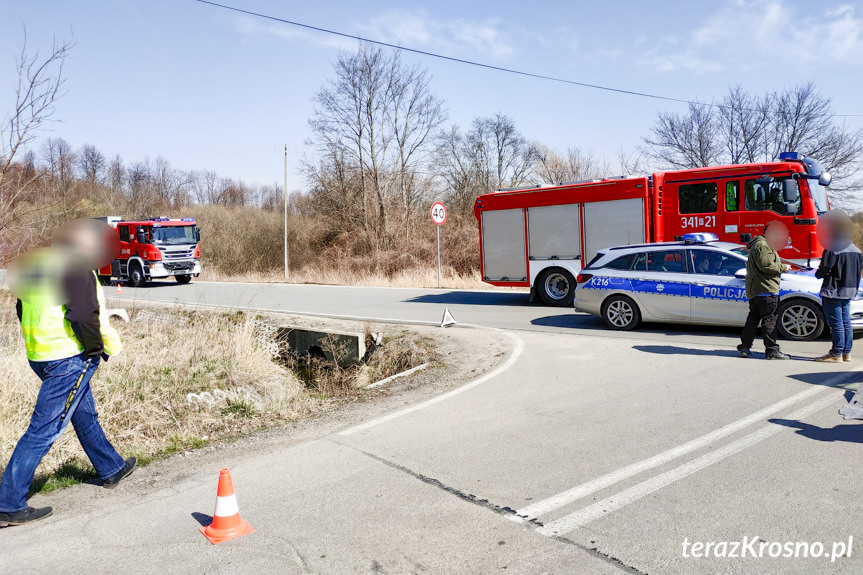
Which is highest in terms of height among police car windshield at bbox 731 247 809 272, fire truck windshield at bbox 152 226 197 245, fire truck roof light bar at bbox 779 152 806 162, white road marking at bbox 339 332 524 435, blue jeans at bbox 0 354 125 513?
fire truck roof light bar at bbox 779 152 806 162

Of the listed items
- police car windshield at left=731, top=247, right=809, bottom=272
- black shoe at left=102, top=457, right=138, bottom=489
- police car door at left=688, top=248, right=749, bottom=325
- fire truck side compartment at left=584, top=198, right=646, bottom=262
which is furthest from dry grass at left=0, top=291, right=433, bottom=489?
fire truck side compartment at left=584, top=198, right=646, bottom=262

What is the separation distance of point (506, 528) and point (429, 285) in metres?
18.8

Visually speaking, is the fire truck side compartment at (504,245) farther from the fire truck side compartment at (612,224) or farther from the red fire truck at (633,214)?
the fire truck side compartment at (612,224)

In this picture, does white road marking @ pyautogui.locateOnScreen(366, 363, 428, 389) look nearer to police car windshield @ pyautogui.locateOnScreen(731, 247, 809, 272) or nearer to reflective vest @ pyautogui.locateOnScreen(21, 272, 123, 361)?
reflective vest @ pyautogui.locateOnScreen(21, 272, 123, 361)

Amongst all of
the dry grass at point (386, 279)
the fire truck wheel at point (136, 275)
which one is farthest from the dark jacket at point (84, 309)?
the fire truck wheel at point (136, 275)

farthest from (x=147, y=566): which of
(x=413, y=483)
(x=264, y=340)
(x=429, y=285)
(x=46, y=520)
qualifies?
(x=429, y=285)

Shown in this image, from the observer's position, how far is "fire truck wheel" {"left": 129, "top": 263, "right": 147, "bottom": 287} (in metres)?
27.3

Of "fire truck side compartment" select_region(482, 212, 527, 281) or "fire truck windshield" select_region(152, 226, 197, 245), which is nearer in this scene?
"fire truck side compartment" select_region(482, 212, 527, 281)

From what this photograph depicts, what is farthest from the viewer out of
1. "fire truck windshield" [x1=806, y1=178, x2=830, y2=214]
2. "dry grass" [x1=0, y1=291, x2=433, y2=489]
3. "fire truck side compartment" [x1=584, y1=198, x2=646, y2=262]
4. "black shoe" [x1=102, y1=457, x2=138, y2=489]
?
"fire truck side compartment" [x1=584, y1=198, x2=646, y2=262]

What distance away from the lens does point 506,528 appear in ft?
12.2

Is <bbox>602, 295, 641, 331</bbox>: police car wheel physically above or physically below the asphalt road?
above

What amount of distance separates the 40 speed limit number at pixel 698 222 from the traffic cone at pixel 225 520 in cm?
1266

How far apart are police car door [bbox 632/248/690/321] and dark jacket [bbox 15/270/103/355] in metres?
8.69

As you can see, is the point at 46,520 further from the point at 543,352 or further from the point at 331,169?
the point at 331,169
